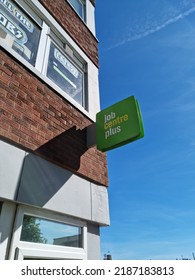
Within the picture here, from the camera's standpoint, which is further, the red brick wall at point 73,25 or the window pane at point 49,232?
the red brick wall at point 73,25

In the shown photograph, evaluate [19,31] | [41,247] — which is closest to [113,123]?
[41,247]

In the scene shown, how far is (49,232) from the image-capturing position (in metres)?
2.77

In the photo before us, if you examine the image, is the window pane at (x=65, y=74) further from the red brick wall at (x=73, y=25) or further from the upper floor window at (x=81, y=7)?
the upper floor window at (x=81, y=7)

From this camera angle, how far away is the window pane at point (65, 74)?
403cm

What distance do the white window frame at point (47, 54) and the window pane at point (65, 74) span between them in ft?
0.50

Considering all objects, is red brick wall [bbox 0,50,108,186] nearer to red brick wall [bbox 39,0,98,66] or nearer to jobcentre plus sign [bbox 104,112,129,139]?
jobcentre plus sign [bbox 104,112,129,139]

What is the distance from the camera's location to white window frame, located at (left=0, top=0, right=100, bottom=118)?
3.60 meters

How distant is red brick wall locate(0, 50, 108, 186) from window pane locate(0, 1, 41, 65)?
508 mm

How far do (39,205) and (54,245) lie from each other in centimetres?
57

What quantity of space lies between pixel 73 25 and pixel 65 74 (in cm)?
159

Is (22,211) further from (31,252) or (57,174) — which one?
(57,174)

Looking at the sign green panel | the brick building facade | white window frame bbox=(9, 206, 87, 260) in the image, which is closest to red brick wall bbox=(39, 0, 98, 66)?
the brick building facade

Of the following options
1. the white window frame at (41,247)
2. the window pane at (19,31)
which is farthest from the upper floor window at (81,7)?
the white window frame at (41,247)
